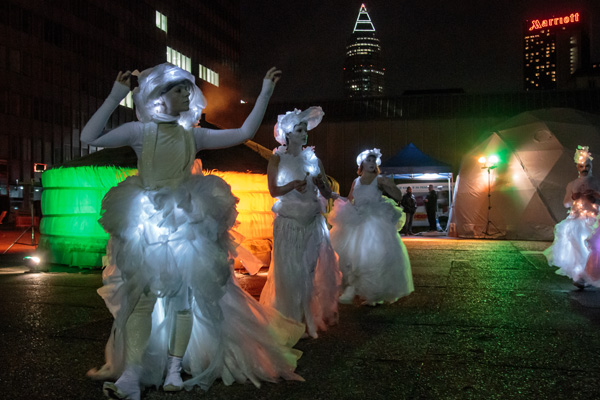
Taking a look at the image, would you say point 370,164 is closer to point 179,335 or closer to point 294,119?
point 294,119

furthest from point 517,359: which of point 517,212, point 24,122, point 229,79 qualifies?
point 229,79

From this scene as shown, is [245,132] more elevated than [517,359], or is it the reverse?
[245,132]

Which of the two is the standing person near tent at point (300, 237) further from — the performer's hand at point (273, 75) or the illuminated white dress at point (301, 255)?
the performer's hand at point (273, 75)

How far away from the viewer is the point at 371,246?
6.65m

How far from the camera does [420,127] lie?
1231 inches

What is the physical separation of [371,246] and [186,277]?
3.58m

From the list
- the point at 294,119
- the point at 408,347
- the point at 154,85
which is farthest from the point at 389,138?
the point at 154,85

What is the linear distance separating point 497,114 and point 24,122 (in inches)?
1277

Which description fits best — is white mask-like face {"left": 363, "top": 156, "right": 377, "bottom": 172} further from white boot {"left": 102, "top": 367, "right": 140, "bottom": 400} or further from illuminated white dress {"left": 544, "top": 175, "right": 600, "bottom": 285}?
white boot {"left": 102, "top": 367, "right": 140, "bottom": 400}

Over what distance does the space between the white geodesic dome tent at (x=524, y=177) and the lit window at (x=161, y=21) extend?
4720cm

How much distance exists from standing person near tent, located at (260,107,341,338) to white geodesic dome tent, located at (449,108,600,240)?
1597 cm

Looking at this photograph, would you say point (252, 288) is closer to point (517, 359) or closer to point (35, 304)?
point (35, 304)

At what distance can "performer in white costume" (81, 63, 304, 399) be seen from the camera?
3338 mm

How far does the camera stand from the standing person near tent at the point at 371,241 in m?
6.54
